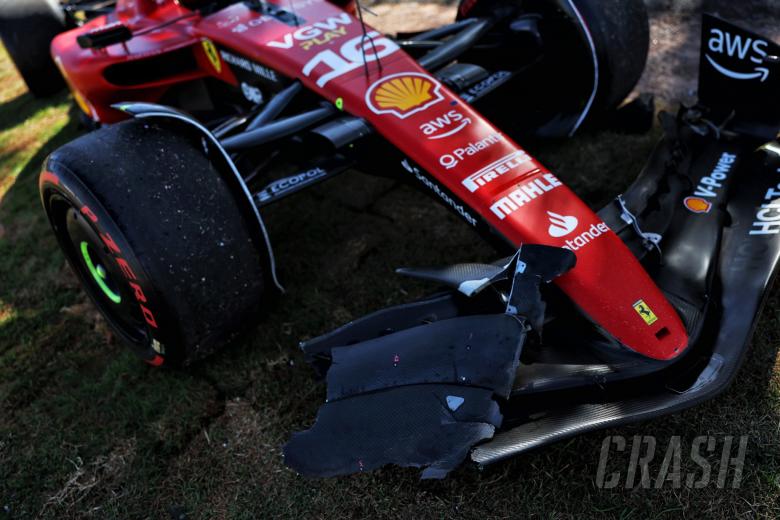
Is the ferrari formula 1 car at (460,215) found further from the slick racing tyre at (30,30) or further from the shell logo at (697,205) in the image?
the slick racing tyre at (30,30)

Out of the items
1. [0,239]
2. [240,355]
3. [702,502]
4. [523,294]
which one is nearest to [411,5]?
[0,239]

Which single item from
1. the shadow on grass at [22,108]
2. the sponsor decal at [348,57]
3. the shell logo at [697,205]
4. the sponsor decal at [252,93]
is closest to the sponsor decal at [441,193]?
the sponsor decal at [348,57]

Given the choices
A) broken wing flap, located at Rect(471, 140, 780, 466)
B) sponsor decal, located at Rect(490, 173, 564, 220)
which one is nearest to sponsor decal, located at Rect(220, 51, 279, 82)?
sponsor decal, located at Rect(490, 173, 564, 220)

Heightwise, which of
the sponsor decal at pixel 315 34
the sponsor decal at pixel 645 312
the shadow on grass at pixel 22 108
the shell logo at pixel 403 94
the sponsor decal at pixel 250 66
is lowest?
the shadow on grass at pixel 22 108

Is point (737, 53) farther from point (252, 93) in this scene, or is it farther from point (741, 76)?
point (252, 93)

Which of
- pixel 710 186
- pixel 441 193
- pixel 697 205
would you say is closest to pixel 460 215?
pixel 441 193

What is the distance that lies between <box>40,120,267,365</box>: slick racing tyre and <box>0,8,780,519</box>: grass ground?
0.28 m

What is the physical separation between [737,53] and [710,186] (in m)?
0.68

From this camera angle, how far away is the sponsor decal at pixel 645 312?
6.59ft

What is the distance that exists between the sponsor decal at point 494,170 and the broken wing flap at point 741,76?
1139 mm

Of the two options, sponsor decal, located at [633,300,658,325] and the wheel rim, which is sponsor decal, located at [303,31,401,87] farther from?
sponsor decal, located at [633,300,658,325]

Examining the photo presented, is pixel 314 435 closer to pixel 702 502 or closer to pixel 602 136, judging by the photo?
pixel 702 502

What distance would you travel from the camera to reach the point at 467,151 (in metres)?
2.51

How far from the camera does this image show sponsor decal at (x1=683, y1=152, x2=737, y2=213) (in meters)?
2.51
